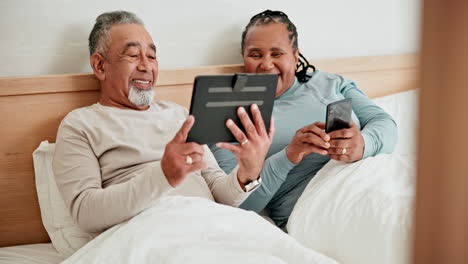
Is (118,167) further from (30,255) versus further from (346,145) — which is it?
(346,145)

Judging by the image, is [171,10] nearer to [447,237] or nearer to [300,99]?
[300,99]

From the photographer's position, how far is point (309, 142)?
136 centimetres

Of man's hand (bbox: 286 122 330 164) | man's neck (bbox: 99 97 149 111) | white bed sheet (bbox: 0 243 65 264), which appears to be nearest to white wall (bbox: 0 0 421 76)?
man's neck (bbox: 99 97 149 111)

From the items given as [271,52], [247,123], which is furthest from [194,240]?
[271,52]

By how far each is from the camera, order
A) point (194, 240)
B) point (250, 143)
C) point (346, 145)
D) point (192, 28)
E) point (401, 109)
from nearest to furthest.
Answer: point (194, 240) < point (250, 143) < point (346, 145) < point (192, 28) < point (401, 109)

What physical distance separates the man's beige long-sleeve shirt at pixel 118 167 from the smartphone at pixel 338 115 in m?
0.28

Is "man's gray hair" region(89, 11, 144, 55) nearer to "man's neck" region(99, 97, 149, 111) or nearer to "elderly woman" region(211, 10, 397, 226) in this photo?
"man's neck" region(99, 97, 149, 111)

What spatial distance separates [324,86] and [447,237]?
1.48 metres

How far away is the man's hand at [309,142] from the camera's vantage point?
52.7 inches

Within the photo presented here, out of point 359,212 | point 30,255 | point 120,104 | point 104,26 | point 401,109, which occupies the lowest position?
point 30,255

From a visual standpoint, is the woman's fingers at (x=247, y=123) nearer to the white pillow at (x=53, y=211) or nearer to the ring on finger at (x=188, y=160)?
the ring on finger at (x=188, y=160)

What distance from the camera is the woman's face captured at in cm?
165

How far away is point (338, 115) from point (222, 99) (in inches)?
15.8

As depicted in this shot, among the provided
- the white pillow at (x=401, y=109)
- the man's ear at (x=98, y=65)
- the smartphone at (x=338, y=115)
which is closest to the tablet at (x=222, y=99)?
the smartphone at (x=338, y=115)
